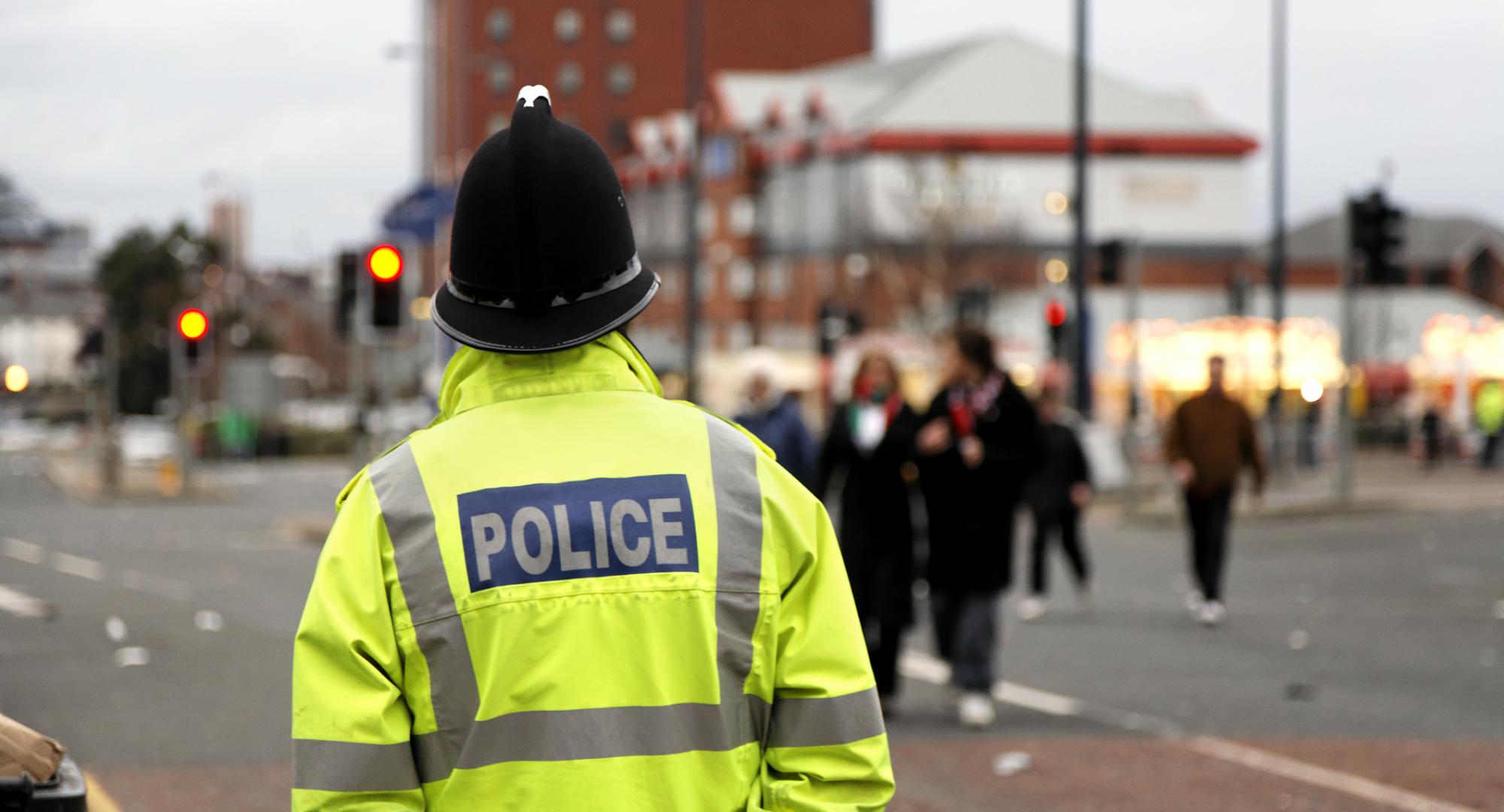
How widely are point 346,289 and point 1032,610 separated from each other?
969 centimetres

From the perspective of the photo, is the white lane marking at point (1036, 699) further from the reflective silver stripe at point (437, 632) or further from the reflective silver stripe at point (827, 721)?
the reflective silver stripe at point (437, 632)

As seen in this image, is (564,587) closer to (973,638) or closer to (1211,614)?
(973,638)

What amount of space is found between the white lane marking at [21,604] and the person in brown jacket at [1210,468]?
8.70 m

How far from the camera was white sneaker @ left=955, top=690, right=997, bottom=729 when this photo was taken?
361 inches

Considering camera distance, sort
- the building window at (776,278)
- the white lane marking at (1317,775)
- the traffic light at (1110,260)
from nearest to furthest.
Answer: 1. the white lane marking at (1317,775)
2. the traffic light at (1110,260)
3. the building window at (776,278)

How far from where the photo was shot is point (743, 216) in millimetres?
79312

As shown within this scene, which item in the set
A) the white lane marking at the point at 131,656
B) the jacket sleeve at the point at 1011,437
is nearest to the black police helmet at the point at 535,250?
the jacket sleeve at the point at 1011,437

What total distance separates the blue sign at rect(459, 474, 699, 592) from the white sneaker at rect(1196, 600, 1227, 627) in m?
11.2

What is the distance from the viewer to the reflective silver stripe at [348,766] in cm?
240

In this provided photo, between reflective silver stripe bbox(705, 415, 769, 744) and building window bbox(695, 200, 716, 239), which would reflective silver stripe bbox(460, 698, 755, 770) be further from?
building window bbox(695, 200, 716, 239)

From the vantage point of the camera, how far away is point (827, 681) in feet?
8.39

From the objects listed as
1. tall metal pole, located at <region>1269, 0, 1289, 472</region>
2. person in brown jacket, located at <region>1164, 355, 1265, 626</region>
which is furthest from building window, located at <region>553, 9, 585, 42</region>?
person in brown jacket, located at <region>1164, 355, 1265, 626</region>

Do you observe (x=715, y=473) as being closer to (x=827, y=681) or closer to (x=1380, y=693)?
(x=827, y=681)

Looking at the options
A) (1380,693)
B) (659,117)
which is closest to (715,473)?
(1380,693)
